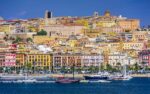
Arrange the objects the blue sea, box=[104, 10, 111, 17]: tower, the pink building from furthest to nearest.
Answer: box=[104, 10, 111, 17]: tower → the pink building → the blue sea

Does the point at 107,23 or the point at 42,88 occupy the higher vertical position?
the point at 107,23

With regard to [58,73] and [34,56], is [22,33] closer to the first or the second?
[34,56]

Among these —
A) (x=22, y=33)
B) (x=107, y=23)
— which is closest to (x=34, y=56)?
(x=22, y=33)

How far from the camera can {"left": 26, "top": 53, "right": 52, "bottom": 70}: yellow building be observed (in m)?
72.9

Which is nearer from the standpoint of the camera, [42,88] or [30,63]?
[42,88]

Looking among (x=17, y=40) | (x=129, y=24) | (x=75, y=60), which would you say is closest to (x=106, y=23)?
(x=129, y=24)

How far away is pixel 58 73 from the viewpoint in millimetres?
68938

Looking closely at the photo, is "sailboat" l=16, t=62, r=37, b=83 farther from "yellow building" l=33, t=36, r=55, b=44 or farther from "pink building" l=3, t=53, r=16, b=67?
"yellow building" l=33, t=36, r=55, b=44

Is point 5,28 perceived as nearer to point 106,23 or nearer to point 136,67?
point 106,23

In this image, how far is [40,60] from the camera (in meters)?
74.0

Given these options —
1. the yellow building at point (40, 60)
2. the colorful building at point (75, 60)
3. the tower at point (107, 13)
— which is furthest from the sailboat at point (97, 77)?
the tower at point (107, 13)

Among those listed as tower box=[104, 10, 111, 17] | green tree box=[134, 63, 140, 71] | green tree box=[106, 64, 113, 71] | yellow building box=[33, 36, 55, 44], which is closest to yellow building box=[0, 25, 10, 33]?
yellow building box=[33, 36, 55, 44]

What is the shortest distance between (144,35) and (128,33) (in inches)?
68.9

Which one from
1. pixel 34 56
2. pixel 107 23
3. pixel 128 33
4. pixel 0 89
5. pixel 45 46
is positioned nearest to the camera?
pixel 0 89
